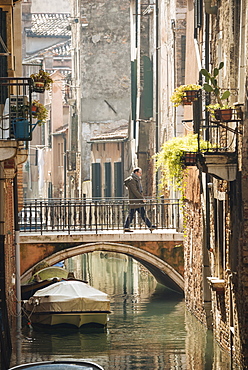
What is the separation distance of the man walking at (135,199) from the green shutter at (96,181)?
12.6 m

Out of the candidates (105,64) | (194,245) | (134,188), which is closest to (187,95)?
(194,245)

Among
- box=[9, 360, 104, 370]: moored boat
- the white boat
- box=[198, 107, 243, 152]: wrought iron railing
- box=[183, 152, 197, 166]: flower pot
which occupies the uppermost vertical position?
box=[198, 107, 243, 152]: wrought iron railing

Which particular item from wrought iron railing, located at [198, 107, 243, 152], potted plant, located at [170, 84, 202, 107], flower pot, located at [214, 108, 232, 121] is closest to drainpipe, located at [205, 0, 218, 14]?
potted plant, located at [170, 84, 202, 107]

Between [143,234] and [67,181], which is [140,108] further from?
[67,181]

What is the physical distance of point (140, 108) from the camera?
102ft

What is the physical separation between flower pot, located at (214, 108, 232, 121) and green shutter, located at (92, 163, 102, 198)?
74.3 ft

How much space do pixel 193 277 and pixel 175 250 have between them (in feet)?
9.35

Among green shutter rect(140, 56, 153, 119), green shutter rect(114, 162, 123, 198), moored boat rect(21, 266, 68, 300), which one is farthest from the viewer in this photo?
green shutter rect(114, 162, 123, 198)

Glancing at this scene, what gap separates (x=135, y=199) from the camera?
77.1 feet

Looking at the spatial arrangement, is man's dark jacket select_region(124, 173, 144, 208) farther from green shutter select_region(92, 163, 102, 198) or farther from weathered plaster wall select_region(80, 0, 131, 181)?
weathered plaster wall select_region(80, 0, 131, 181)

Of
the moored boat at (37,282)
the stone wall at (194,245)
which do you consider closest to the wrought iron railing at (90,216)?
the moored boat at (37,282)

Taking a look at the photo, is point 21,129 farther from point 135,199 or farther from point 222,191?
point 135,199

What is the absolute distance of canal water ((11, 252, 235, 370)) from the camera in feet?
54.9

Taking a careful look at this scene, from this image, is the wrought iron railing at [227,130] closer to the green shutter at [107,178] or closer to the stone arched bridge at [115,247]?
the stone arched bridge at [115,247]
